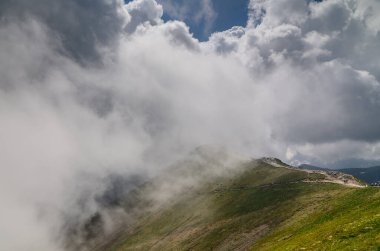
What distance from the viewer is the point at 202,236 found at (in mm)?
147750

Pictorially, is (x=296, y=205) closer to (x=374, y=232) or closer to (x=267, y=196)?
(x=267, y=196)

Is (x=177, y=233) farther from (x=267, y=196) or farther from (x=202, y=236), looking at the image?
(x=267, y=196)

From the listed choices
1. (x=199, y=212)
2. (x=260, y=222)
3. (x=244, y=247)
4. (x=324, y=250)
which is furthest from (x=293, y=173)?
(x=324, y=250)

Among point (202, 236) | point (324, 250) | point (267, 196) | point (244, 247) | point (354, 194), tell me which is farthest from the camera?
point (267, 196)

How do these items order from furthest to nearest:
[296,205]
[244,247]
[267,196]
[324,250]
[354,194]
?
[267,196] < [296,205] < [244,247] < [354,194] < [324,250]

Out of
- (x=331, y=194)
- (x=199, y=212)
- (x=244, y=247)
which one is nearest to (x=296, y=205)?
(x=331, y=194)

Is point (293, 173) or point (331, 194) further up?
point (293, 173)

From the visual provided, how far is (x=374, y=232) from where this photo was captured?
35656mm

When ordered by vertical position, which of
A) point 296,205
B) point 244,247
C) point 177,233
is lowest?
point 244,247

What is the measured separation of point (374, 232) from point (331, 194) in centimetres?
8061

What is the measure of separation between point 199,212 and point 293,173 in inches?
2050

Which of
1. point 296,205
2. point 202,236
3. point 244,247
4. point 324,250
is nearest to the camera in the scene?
point 324,250

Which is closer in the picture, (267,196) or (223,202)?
(267,196)

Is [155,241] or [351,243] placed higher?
[155,241]
